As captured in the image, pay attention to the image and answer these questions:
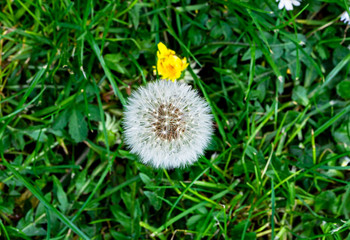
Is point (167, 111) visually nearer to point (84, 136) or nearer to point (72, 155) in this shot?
point (84, 136)

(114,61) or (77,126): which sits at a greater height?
(114,61)

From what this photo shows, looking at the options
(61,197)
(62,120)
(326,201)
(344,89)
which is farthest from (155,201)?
(344,89)

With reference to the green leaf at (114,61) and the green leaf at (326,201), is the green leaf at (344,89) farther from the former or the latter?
Answer: the green leaf at (114,61)

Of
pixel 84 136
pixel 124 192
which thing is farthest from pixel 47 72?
pixel 124 192

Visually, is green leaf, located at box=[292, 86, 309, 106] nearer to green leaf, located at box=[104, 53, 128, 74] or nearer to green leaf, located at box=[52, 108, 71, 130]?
green leaf, located at box=[104, 53, 128, 74]

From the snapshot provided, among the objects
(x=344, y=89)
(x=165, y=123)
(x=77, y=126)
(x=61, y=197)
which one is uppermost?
(x=344, y=89)

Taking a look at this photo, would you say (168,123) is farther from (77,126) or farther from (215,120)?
(77,126)

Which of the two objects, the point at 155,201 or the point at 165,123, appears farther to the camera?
the point at 155,201
